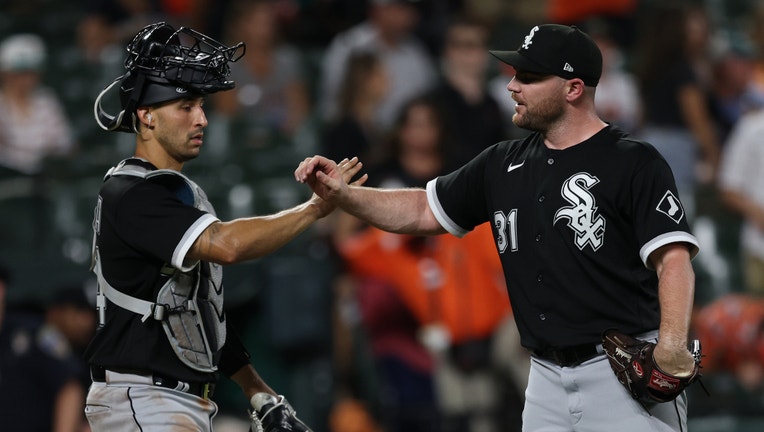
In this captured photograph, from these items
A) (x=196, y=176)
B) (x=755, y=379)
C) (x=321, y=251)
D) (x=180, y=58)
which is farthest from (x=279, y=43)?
(x=180, y=58)

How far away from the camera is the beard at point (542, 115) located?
4.46 meters

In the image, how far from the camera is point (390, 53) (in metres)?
9.55

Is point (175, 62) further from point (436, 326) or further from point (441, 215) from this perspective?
point (436, 326)

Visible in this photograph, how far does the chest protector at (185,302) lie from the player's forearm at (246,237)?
0.17 meters

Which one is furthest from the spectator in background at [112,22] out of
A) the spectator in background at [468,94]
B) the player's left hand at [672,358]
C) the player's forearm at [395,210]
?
the player's left hand at [672,358]

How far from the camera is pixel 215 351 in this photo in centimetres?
428

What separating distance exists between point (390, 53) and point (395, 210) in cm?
484

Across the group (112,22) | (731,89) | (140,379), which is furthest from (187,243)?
(731,89)

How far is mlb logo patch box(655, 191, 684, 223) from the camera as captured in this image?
420 centimetres

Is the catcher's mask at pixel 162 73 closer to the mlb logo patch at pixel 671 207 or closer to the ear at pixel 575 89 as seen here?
the ear at pixel 575 89

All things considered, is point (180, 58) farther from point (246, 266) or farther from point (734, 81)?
point (734, 81)

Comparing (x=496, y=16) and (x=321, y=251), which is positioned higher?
(x=496, y=16)

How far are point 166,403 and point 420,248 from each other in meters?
3.70

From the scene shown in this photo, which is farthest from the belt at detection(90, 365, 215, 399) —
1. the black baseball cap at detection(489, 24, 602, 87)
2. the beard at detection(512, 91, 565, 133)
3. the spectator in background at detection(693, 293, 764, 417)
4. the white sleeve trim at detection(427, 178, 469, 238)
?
the spectator in background at detection(693, 293, 764, 417)
